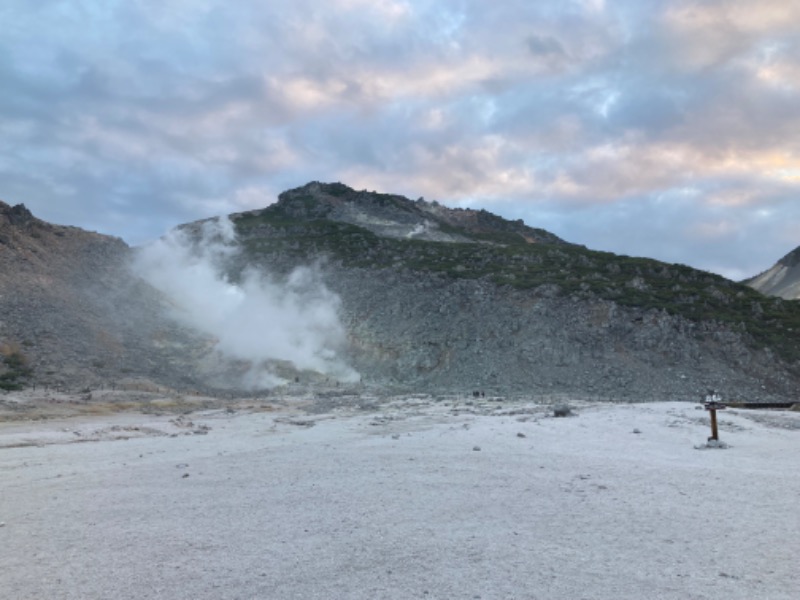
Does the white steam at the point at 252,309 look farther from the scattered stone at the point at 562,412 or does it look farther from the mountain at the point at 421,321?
the scattered stone at the point at 562,412

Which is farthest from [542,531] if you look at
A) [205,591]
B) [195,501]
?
[195,501]

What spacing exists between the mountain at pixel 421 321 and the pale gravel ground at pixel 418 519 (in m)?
22.3

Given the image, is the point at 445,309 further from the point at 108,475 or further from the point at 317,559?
the point at 317,559

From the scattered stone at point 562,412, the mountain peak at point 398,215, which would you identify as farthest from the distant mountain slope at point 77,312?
the mountain peak at point 398,215

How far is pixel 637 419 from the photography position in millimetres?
19125

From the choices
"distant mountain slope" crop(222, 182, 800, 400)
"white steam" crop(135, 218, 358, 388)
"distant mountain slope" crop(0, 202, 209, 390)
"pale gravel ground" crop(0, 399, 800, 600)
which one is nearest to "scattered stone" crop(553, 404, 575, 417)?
"pale gravel ground" crop(0, 399, 800, 600)

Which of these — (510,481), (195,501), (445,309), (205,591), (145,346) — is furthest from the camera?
(445,309)

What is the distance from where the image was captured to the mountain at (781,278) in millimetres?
121000

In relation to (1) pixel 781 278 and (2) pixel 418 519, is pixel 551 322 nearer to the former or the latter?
(2) pixel 418 519

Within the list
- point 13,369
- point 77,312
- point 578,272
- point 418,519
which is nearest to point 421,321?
point 578,272

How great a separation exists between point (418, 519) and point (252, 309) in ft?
156

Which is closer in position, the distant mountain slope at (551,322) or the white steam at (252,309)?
the distant mountain slope at (551,322)

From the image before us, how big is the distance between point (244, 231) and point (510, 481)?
81618 millimetres

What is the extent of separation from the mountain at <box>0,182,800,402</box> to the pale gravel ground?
22303mm
